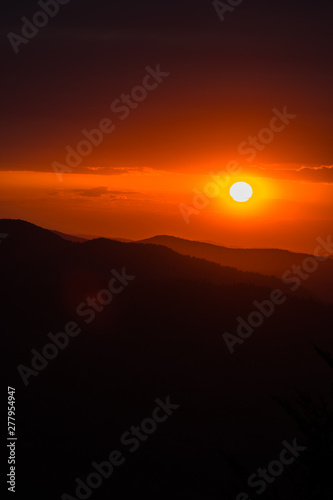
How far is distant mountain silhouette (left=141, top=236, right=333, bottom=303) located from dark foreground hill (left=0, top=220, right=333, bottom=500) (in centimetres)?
3734

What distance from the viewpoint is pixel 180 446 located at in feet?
155

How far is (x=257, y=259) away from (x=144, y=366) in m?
81.2

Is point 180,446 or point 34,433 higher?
point 34,433

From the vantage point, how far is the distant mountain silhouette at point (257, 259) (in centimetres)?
12431

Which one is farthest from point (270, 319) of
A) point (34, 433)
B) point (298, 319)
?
point (34, 433)

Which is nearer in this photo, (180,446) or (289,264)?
(180,446)

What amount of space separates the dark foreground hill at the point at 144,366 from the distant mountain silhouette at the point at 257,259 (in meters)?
37.3

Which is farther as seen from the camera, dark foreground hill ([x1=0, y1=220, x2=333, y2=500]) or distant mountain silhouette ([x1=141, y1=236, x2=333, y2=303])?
distant mountain silhouette ([x1=141, y1=236, x2=333, y2=303])

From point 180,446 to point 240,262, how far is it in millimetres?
81141

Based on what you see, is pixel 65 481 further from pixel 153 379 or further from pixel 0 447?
pixel 153 379

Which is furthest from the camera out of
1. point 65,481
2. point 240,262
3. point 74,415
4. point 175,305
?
point 240,262

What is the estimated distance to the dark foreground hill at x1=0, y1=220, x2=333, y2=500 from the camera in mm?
43750

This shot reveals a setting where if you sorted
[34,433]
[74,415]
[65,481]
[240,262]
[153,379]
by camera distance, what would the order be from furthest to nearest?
[240,262], [153,379], [74,415], [34,433], [65,481]

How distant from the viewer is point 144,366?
5909 cm
